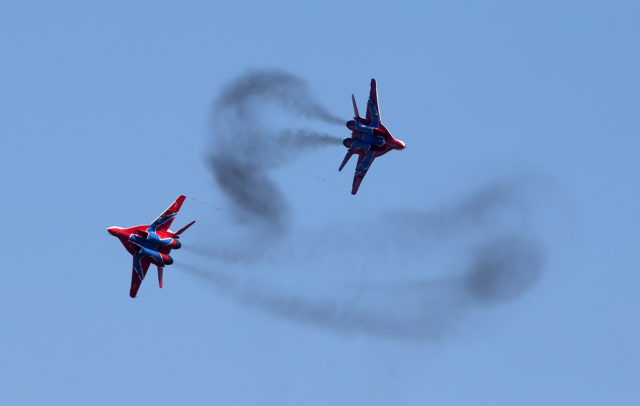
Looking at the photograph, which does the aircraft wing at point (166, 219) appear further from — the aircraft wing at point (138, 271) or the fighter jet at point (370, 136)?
the fighter jet at point (370, 136)

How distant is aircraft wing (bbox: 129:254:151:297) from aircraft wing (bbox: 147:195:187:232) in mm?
2218

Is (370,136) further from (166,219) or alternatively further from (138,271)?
(138,271)

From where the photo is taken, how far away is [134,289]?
127 metres

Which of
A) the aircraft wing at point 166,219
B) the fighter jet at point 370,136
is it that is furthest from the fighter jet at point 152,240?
the fighter jet at point 370,136

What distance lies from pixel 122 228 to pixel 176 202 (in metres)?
4.23

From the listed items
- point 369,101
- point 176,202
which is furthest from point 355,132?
point 176,202

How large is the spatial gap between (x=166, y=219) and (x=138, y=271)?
436 cm

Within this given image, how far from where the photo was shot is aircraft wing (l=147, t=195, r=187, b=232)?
123750mm

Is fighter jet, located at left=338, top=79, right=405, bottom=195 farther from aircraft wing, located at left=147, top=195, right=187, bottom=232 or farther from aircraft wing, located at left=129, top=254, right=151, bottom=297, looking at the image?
aircraft wing, located at left=129, top=254, right=151, bottom=297

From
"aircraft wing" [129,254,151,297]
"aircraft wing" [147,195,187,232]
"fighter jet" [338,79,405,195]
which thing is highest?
"fighter jet" [338,79,405,195]

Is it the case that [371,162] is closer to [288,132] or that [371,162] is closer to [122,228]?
[288,132]

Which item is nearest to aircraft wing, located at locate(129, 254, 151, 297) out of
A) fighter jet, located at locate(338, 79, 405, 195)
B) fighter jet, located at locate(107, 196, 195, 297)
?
fighter jet, located at locate(107, 196, 195, 297)

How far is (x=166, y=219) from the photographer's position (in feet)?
408

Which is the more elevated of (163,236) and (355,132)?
(355,132)
